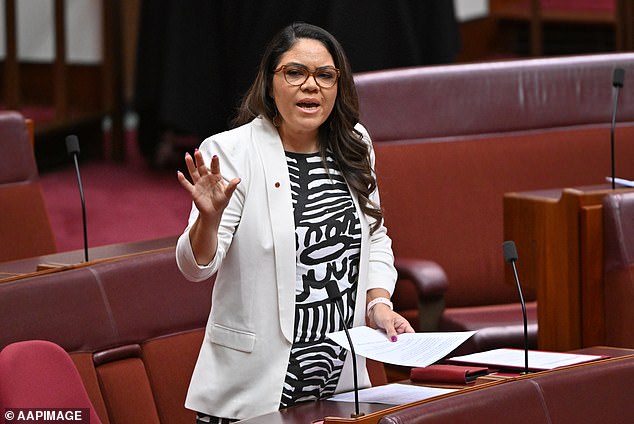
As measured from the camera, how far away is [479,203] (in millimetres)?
1899

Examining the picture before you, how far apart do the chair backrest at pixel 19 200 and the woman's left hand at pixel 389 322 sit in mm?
788

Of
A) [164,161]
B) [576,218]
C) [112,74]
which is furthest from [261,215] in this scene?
[112,74]

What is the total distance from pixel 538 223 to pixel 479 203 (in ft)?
1.00

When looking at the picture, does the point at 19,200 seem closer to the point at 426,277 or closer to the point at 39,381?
the point at 426,277

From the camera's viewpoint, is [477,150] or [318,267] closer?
[318,267]

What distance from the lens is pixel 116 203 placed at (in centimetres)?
275

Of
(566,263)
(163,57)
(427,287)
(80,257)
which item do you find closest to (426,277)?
(427,287)

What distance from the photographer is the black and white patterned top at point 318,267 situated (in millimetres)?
1116

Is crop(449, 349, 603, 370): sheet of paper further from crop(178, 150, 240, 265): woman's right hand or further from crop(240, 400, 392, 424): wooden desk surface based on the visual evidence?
crop(178, 150, 240, 265): woman's right hand

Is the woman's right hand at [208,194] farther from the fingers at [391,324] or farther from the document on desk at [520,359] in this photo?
the document on desk at [520,359]

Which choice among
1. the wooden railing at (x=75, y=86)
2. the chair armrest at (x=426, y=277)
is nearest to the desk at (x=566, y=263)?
the chair armrest at (x=426, y=277)

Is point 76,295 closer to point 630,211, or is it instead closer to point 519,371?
point 519,371

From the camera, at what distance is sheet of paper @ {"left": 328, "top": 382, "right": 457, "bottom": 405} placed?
1125 millimetres

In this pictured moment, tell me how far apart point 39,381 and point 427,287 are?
0.75 m
